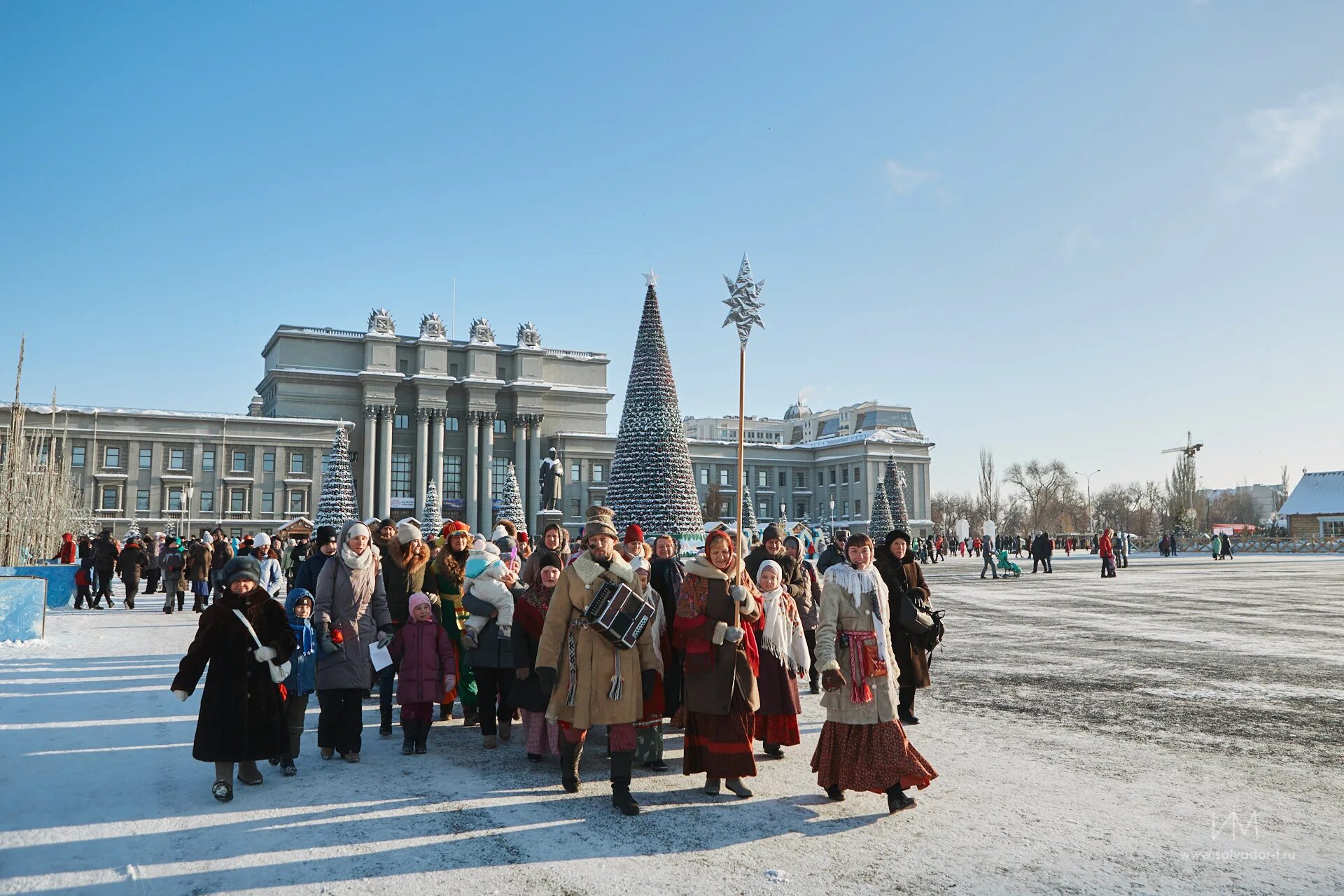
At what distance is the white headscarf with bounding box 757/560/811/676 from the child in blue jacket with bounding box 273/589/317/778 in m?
3.54

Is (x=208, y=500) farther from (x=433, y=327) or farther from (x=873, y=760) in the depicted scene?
(x=873, y=760)

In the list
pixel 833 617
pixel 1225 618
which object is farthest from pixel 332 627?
pixel 1225 618

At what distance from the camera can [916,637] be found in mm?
7465

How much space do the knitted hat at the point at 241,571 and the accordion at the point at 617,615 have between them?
2.38 meters

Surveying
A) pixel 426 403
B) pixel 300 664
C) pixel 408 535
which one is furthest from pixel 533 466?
pixel 300 664

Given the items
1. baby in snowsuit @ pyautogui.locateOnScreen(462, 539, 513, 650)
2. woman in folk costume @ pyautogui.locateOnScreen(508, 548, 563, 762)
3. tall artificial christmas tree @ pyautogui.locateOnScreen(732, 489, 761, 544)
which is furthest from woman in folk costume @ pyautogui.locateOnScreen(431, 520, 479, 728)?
tall artificial christmas tree @ pyautogui.locateOnScreen(732, 489, 761, 544)

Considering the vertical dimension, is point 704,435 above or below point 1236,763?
above

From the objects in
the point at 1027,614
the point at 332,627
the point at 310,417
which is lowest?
the point at 1027,614

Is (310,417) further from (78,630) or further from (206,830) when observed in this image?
(206,830)

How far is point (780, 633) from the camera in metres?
6.54

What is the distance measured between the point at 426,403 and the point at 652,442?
193 ft

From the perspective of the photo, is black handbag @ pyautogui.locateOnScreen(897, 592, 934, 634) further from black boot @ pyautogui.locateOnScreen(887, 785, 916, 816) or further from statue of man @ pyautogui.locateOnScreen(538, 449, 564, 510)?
statue of man @ pyautogui.locateOnScreen(538, 449, 564, 510)

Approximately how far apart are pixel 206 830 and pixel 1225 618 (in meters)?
18.1

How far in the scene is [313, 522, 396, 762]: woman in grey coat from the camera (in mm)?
6738
